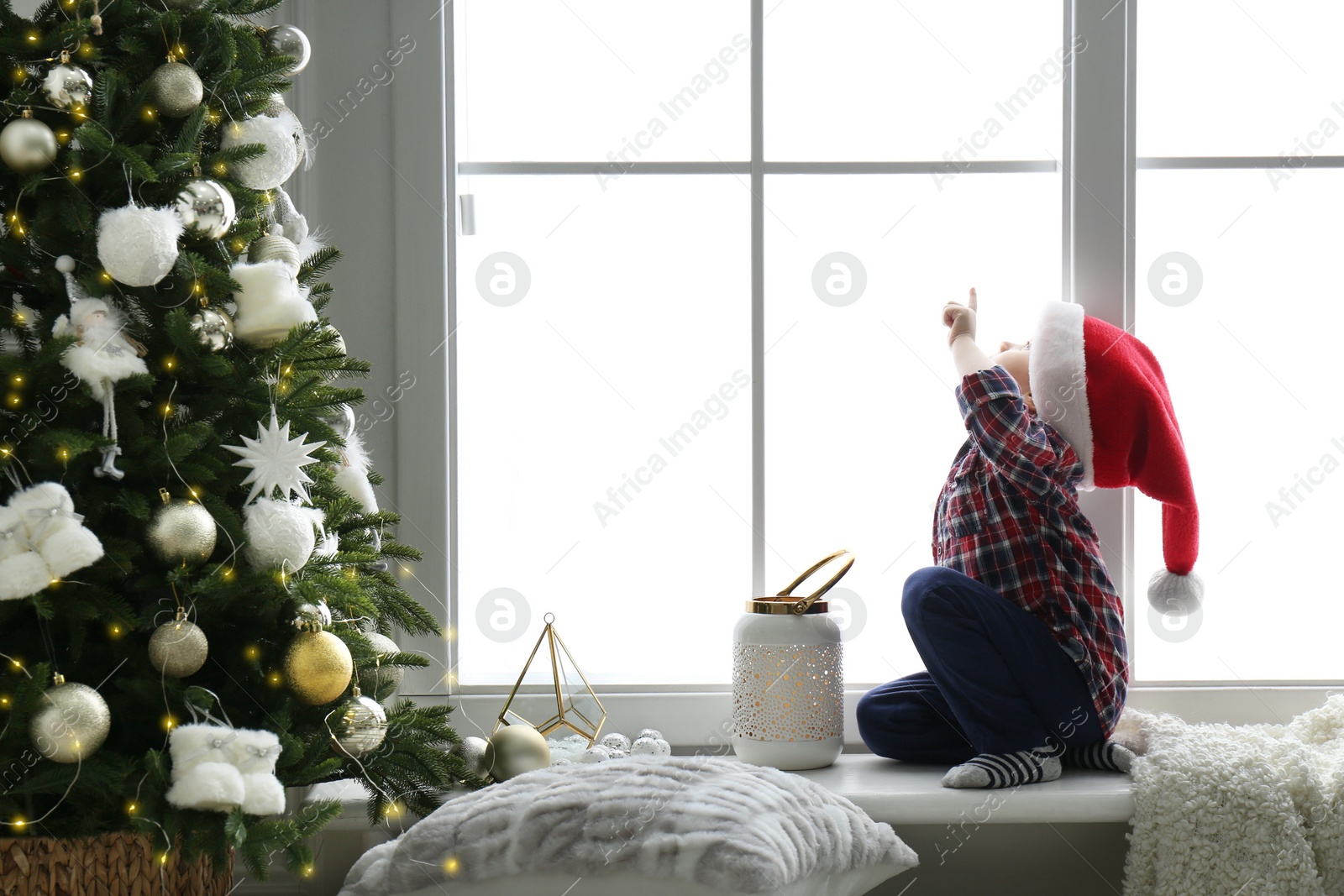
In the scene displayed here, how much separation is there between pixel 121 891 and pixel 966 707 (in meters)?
1.07

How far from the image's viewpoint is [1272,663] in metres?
1.61

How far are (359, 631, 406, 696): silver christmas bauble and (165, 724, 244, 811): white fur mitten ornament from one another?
209 mm

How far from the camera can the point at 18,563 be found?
904 mm

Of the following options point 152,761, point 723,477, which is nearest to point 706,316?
point 723,477

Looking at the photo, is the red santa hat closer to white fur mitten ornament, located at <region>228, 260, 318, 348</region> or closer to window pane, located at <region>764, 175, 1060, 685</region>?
window pane, located at <region>764, 175, 1060, 685</region>

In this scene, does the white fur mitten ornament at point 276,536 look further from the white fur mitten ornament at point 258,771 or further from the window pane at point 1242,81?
the window pane at point 1242,81

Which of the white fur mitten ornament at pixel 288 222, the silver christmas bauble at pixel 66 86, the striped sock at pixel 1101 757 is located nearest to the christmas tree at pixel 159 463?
the silver christmas bauble at pixel 66 86

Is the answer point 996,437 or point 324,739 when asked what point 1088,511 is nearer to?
point 996,437

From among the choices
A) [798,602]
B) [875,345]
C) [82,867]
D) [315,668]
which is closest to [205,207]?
[315,668]

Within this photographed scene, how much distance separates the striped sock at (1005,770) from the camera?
4.18ft

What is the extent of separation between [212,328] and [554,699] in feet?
2.70

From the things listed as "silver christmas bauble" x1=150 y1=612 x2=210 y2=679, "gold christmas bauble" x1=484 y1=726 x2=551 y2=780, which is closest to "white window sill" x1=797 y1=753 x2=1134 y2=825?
"gold christmas bauble" x1=484 y1=726 x2=551 y2=780

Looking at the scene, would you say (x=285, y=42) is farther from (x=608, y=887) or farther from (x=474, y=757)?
(x=608, y=887)

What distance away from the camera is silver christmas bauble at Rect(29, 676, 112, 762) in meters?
→ 0.91
